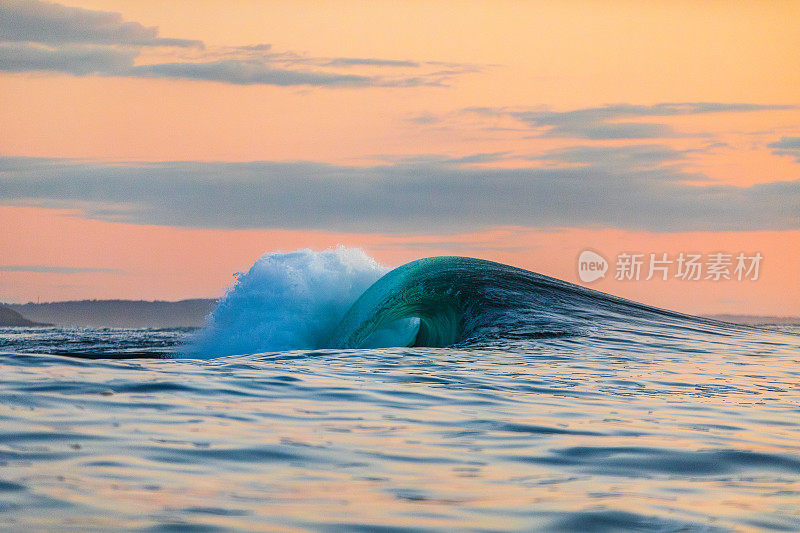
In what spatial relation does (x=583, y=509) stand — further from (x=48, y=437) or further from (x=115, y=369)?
(x=115, y=369)

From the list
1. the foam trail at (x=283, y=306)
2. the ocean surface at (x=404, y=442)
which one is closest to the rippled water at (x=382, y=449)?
the ocean surface at (x=404, y=442)

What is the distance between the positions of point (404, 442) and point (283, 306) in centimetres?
1287

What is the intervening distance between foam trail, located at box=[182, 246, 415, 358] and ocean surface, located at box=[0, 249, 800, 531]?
6.05 metres

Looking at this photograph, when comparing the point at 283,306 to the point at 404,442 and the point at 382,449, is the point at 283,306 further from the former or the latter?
the point at 382,449

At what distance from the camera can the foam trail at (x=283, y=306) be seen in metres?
17.0

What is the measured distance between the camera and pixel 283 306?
17.6m

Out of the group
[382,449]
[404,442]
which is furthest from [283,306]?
[382,449]

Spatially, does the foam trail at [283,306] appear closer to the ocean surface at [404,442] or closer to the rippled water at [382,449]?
the ocean surface at [404,442]

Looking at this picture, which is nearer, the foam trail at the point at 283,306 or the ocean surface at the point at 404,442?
the ocean surface at the point at 404,442

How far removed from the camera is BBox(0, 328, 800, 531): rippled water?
11.6 ft

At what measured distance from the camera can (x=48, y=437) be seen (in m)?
4.74

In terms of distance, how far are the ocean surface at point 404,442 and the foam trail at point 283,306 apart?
6.05 m

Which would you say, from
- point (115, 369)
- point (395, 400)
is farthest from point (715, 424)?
point (115, 369)

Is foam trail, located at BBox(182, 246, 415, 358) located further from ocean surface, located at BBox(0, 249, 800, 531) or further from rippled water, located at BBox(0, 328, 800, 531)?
rippled water, located at BBox(0, 328, 800, 531)
